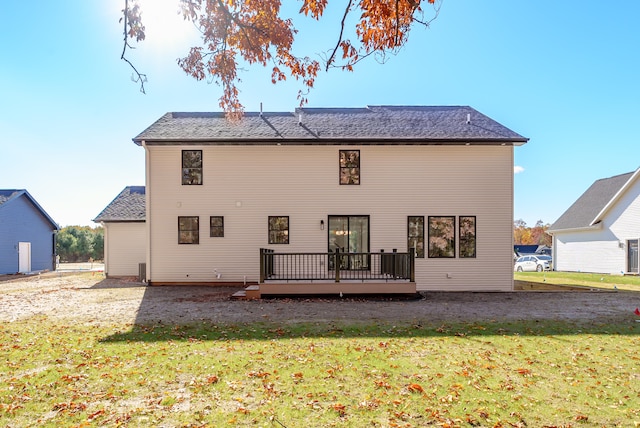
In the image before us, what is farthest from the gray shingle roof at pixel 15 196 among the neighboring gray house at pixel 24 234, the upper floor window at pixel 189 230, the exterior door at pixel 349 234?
the exterior door at pixel 349 234

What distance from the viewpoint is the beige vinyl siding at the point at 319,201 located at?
14.2 meters

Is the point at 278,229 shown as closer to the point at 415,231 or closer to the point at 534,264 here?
the point at 415,231

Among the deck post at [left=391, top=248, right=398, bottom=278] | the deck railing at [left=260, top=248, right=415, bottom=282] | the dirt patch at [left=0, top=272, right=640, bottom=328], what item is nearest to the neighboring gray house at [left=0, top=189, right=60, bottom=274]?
the dirt patch at [left=0, top=272, right=640, bottom=328]

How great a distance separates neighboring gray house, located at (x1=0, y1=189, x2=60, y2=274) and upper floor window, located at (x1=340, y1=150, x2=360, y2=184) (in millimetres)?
20778

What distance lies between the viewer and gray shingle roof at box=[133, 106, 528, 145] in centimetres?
1416

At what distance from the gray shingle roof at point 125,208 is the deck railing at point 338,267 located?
9.11m

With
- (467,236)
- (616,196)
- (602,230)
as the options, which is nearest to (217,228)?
(467,236)

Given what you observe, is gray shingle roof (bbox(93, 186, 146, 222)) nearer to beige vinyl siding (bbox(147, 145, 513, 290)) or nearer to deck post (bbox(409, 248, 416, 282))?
beige vinyl siding (bbox(147, 145, 513, 290))

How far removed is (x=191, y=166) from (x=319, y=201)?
5118 mm

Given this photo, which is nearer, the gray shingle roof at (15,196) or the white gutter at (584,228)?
the gray shingle roof at (15,196)

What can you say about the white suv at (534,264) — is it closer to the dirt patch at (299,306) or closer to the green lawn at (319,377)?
the dirt patch at (299,306)

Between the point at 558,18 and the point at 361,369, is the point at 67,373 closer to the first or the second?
the point at 361,369

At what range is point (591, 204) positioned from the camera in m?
26.1

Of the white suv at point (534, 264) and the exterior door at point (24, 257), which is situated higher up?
the exterior door at point (24, 257)
